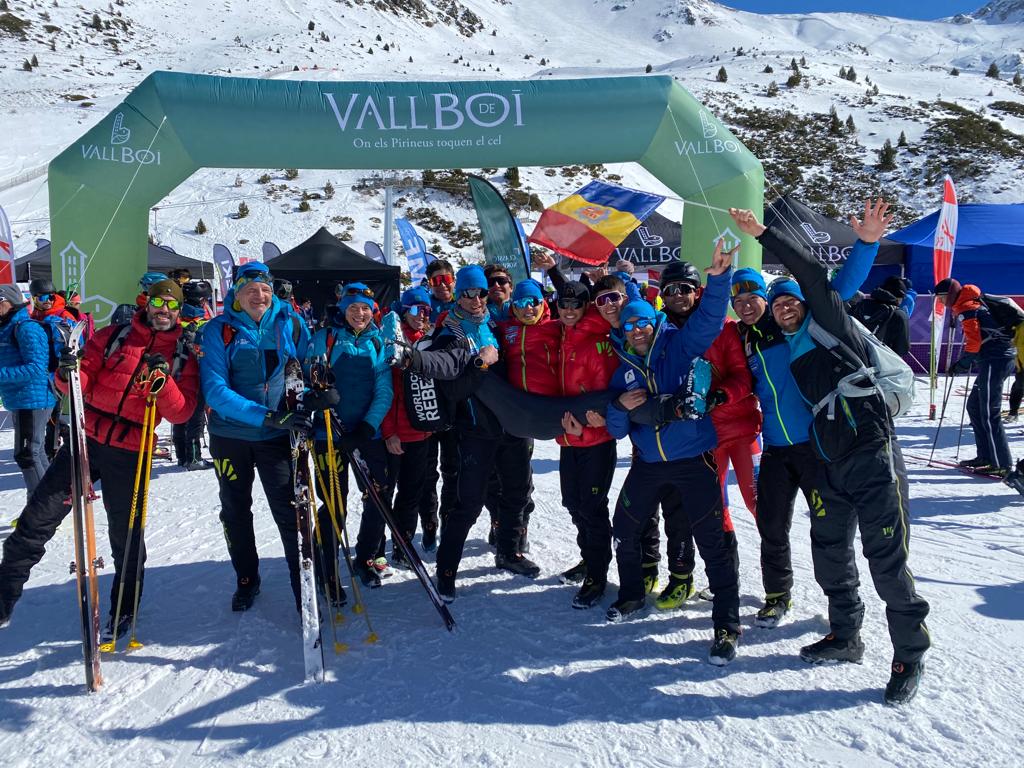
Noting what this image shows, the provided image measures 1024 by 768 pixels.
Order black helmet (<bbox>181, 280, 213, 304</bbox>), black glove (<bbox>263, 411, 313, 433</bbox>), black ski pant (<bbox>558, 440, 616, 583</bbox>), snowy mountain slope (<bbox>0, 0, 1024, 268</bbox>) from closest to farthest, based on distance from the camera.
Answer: black glove (<bbox>263, 411, 313, 433</bbox>)
black ski pant (<bbox>558, 440, 616, 583</bbox>)
black helmet (<bbox>181, 280, 213, 304</bbox>)
snowy mountain slope (<bbox>0, 0, 1024, 268</bbox>)

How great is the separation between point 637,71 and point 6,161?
4565 cm

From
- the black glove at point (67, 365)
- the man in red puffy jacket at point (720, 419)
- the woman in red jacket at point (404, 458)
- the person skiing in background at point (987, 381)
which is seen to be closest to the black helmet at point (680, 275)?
the man in red puffy jacket at point (720, 419)

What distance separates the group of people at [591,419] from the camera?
9.08 ft

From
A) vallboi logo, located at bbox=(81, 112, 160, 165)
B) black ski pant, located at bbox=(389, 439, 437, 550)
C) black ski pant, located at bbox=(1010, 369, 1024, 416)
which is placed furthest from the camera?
black ski pant, located at bbox=(1010, 369, 1024, 416)

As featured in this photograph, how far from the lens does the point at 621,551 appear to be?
3400mm

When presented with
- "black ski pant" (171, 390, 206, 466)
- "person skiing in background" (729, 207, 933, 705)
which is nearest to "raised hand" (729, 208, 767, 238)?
"person skiing in background" (729, 207, 933, 705)

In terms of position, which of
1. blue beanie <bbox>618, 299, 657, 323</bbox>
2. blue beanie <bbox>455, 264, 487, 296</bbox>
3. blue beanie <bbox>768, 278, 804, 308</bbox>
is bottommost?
blue beanie <bbox>618, 299, 657, 323</bbox>

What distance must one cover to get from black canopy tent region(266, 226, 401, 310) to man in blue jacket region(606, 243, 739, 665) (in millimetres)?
11383

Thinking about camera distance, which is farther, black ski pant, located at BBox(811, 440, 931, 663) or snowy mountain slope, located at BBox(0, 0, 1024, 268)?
snowy mountain slope, located at BBox(0, 0, 1024, 268)

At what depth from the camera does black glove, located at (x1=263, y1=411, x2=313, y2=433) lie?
3020 mm

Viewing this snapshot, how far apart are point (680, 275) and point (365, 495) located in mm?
2035

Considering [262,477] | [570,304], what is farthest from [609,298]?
[262,477]

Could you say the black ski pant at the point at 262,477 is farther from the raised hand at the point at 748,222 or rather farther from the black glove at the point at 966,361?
the black glove at the point at 966,361

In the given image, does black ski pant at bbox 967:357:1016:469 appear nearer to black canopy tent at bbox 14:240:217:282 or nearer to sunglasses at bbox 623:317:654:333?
sunglasses at bbox 623:317:654:333
